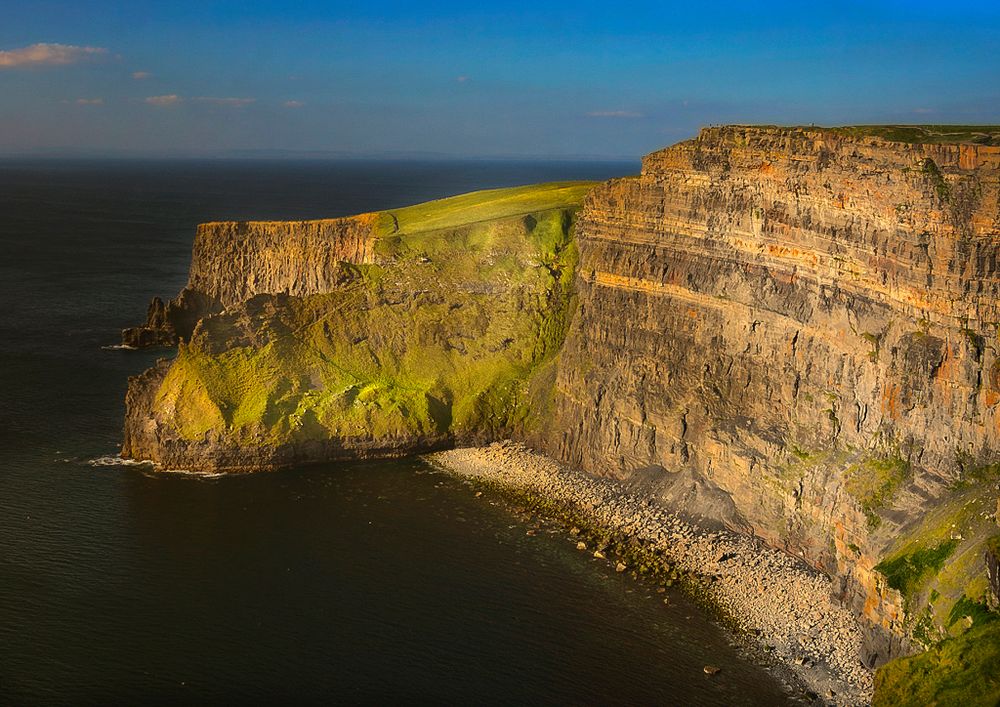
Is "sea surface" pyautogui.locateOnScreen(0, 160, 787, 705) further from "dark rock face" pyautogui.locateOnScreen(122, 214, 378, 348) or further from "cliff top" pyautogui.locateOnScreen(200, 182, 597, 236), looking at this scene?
"cliff top" pyautogui.locateOnScreen(200, 182, 597, 236)

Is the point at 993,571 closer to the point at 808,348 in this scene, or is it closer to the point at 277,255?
the point at 808,348

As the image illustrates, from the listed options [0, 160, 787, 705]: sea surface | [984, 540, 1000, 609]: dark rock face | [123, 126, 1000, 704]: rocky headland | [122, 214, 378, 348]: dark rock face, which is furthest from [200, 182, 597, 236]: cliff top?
[984, 540, 1000, 609]: dark rock face

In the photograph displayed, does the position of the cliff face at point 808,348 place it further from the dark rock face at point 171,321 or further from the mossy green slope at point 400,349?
the dark rock face at point 171,321

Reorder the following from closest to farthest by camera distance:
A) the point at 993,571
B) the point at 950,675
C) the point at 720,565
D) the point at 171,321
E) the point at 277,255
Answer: the point at 950,675 → the point at 993,571 → the point at 720,565 → the point at 277,255 → the point at 171,321

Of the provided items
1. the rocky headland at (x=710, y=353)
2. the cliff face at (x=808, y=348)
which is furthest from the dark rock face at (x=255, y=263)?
the cliff face at (x=808, y=348)

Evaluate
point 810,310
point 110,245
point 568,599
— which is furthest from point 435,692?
point 110,245

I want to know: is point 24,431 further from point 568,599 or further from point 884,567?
point 884,567

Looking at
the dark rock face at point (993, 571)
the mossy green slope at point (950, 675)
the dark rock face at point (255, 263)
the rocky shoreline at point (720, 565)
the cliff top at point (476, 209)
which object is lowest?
the rocky shoreline at point (720, 565)

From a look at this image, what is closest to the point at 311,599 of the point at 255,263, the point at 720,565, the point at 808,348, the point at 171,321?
the point at 720,565
